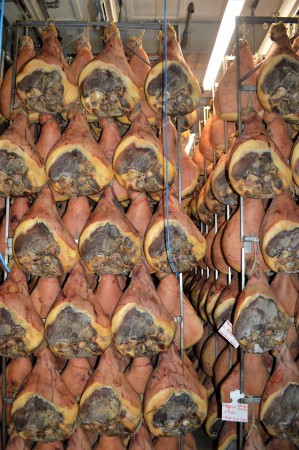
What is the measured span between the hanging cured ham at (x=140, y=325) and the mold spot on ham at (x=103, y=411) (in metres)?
0.35

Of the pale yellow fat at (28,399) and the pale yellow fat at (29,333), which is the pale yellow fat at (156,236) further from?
the pale yellow fat at (28,399)

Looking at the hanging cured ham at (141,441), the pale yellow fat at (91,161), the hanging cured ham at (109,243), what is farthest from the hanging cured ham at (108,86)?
the hanging cured ham at (141,441)

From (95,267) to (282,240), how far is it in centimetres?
150

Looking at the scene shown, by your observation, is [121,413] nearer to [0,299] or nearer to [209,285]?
[0,299]

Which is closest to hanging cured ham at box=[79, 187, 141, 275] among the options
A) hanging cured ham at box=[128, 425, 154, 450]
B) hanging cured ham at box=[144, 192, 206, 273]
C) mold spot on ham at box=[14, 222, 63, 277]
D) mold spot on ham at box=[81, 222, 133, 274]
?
mold spot on ham at box=[81, 222, 133, 274]

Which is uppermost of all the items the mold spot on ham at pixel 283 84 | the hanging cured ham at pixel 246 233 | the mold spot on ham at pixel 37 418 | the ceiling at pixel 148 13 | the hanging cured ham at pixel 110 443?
the ceiling at pixel 148 13

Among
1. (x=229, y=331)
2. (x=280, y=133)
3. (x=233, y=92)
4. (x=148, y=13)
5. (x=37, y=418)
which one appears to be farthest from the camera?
(x=148, y=13)

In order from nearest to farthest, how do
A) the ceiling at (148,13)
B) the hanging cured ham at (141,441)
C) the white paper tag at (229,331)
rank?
the hanging cured ham at (141,441) < the white paper tag at (229,331) < the ceiling at (148,13)

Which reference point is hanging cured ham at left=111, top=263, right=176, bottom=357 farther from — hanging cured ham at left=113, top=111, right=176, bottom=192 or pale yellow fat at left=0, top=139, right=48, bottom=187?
pale yellow fat at left=0, top=139, right=48, bottom=187

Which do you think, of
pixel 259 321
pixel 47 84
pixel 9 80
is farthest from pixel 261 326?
pixel 9 80

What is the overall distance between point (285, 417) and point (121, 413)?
50.2 inches

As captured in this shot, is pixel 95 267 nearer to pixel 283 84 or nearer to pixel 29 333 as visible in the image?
pixel 29 333

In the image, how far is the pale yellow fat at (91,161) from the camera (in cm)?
350

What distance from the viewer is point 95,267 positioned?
348 cm
